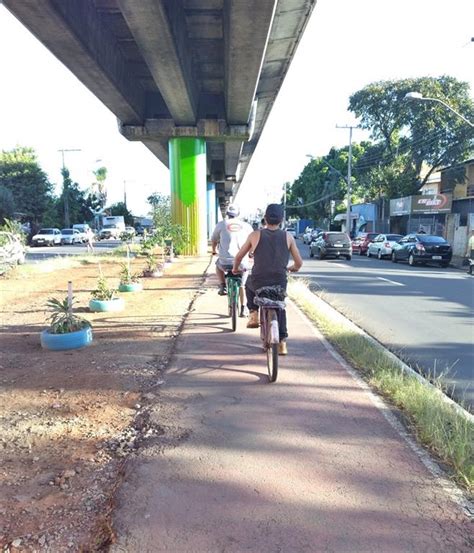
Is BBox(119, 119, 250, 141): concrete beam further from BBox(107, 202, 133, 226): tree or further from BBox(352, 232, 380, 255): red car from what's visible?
BBox(107, 202, 133, 226): tree

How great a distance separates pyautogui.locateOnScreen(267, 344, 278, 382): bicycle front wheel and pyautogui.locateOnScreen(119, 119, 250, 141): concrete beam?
1989 cm

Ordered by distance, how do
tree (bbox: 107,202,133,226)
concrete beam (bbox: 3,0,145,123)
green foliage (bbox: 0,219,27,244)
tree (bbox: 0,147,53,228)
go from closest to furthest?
concrete beam (bbox: 3,0,145,123), green foliage (bbox: 0,219,27,244), tree (bbox: 0,147,53,228), tree (bbox: 107,202,133,226)

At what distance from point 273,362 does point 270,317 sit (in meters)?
0.48

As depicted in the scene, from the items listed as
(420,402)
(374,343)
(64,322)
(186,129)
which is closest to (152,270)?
(64,322)

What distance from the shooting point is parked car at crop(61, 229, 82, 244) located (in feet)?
153

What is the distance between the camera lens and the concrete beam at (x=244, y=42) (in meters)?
11.5

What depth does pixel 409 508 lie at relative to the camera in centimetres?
301

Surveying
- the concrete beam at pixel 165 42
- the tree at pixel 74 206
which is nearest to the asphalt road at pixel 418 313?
the concrete beam at pixel 165 42

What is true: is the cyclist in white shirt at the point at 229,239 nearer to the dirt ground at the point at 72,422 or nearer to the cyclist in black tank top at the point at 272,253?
the dirt ground at the point at 72,422

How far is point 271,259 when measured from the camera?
17.9ft

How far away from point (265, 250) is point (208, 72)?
53.8 feet

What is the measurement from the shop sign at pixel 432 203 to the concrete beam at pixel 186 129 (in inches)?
653

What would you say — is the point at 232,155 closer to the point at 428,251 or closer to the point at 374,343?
the point at 428,251

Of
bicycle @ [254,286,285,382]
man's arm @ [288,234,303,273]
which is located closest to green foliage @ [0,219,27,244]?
man's arm @ [288,234,303,273]
